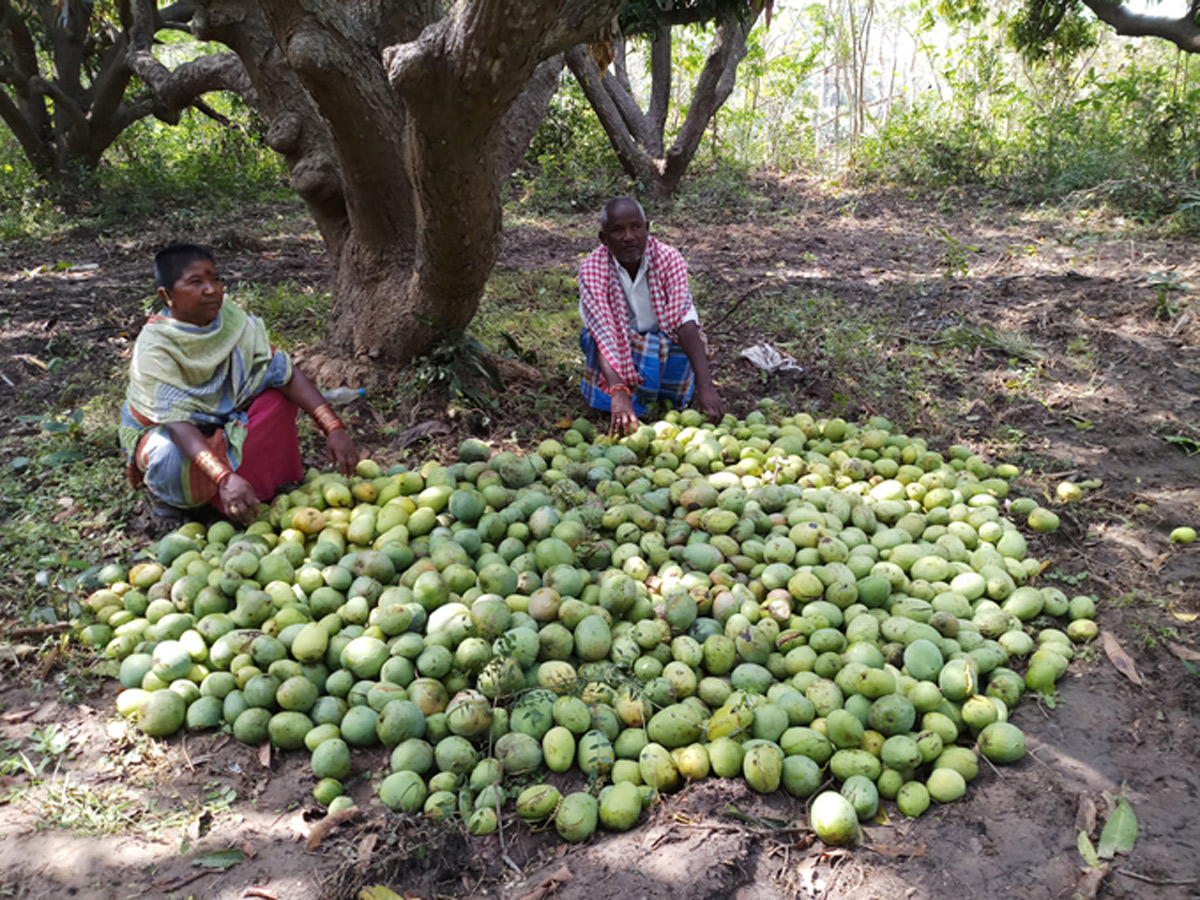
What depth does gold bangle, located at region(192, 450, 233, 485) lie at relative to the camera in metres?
2.96

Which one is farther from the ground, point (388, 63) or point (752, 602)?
point (388, 63)

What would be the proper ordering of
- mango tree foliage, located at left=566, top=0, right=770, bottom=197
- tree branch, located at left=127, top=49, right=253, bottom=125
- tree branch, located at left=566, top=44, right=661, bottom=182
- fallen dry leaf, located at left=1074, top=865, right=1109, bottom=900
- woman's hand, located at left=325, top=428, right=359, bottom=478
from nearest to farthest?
1. fallen dry leaf, located at left=1074, top=865, right=1109, bottom=900
2. woman's hand, located at left=325, top=428, right=359, bottom=478
3. tree branch, located at left=127, top=49, right=253, bottom=125
4. mango tree foliage, located at left=566, top=0, right=770, bottom=197
5. tree branch, located at left=566, top=44, right=661, bottom=182

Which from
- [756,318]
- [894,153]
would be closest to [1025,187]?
[894,153]

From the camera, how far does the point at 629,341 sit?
4281mm

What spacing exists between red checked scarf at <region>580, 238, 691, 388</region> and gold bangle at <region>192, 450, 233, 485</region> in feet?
6.31

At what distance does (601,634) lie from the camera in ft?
8.11

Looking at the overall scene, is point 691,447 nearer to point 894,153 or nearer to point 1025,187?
point 1025,187

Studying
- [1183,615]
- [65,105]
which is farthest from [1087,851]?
[65,105]

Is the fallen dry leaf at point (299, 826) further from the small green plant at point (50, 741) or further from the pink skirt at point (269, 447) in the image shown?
the pink skirt at point (269, 447)

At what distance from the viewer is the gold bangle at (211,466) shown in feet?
9.72

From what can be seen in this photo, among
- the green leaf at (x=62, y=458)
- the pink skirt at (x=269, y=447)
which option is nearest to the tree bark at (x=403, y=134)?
the pink skirt at (x=269, y=447)

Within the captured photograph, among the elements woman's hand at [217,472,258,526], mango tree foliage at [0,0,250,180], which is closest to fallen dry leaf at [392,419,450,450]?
woman's hand at [217,472,258,526]

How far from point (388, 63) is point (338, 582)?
1880 millimetres

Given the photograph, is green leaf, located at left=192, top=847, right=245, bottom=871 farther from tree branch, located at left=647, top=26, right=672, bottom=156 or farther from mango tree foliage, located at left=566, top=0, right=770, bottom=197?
tree branch, located at left=647, top=26, right=672, bottom=156
